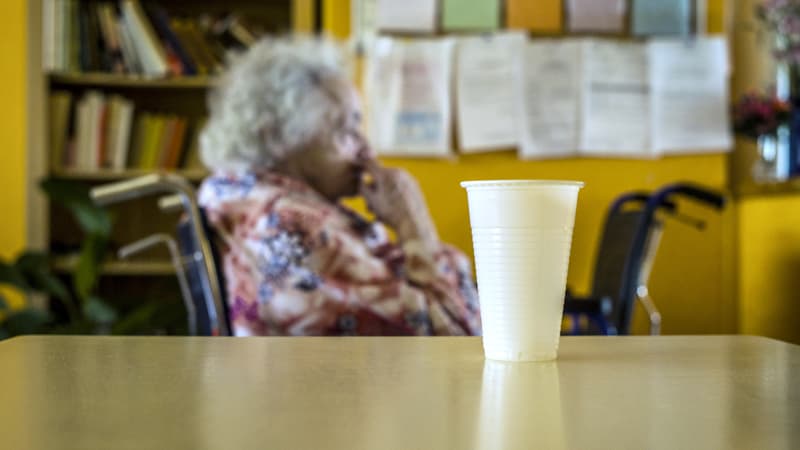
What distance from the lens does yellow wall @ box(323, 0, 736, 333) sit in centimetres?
337

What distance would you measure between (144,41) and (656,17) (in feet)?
5.63

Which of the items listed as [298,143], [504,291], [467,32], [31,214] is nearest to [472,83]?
[467,32]

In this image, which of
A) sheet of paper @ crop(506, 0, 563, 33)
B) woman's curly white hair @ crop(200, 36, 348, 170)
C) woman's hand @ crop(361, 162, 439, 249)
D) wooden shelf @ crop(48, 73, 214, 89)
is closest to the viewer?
woman's curly white hair @ crop(200, 36, 348, 170)

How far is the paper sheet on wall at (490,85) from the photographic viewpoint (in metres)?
3.37

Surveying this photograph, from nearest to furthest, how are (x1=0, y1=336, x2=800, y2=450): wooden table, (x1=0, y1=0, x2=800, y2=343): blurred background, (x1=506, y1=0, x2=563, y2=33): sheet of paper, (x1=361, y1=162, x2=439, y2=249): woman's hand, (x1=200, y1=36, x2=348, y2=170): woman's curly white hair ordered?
(x1=0, y1=336, x2=800, y2=450): wooden table < (x1=200, y1=36, x2=348, y2=170): woman's curly white hair < (x1=361, y1=162, x2=439, y2=249): woman's hand < (x1=0, y1=0, x2=800, y2=343): blurred background < (x1=506, y1=0, x2=563, y2=33): sheet of paper

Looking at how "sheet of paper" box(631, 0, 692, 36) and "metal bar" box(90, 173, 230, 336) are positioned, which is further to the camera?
"sheet of paper" box(631, 0, 692, 36)

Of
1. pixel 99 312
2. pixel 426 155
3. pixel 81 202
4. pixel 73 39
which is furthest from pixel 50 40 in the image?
pixel 426 155

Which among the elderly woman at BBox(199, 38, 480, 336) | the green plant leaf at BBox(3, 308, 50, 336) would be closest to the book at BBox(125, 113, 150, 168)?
the green plant leaf at BBox(3, 308, 50, 336)

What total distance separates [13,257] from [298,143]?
5.58ft

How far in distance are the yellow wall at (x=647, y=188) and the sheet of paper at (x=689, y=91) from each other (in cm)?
7

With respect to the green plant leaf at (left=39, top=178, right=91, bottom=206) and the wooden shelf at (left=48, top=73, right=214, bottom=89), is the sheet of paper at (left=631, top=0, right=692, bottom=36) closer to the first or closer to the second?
the wooden shelf at (left=48, top=73, right=214, bottom=89)

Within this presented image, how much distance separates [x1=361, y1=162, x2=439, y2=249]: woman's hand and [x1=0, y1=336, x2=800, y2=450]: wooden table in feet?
4.86

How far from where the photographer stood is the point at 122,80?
3.65 metres

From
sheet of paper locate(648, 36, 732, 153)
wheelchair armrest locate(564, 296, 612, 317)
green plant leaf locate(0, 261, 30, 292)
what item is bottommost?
green plant leaf locate(0, 261, 30, 292)
